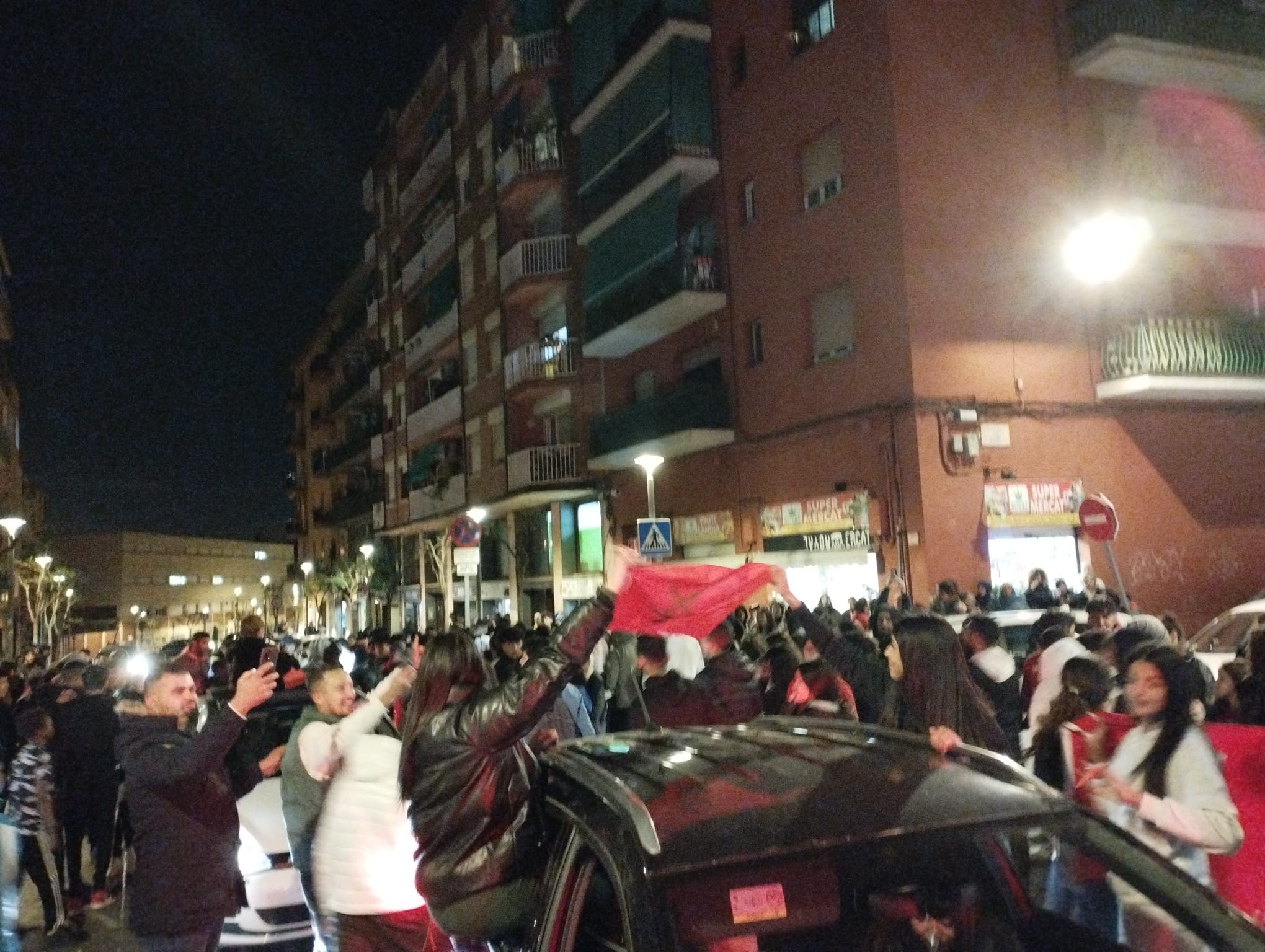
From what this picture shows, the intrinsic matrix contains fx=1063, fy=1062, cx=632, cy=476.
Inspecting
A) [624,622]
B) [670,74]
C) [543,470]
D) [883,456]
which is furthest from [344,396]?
[624,622]

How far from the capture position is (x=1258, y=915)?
4191 mm

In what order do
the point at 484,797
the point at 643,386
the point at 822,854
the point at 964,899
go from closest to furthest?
the point at 822,854
the point at 964,899
the point at 484,797
the point at 643,386

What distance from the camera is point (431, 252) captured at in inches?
1446

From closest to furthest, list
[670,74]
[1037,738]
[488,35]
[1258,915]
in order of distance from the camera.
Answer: [1258,915] < [1037,738] < [670,74] < [488,35]

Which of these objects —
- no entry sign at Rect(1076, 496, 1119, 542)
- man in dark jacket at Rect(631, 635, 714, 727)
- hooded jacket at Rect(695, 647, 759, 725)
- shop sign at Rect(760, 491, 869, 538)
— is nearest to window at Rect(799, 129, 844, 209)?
shop sign at Rect(760, 491, 869, 538)

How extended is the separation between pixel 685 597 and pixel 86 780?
5543mm

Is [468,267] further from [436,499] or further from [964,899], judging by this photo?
[964,899]

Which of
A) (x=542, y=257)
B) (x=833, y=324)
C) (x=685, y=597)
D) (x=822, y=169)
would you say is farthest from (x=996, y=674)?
(x=542, y=257)

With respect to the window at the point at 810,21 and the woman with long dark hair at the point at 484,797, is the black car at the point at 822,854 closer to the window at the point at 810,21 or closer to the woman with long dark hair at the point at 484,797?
the woman with long dark hair at the point at 484,797

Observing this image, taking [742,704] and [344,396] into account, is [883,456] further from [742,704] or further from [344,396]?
[344,396]

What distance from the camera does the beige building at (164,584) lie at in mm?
82562

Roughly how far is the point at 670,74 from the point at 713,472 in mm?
7894

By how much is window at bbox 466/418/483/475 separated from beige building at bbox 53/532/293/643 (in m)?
45.1

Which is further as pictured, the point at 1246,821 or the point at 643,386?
the point at 643,386
